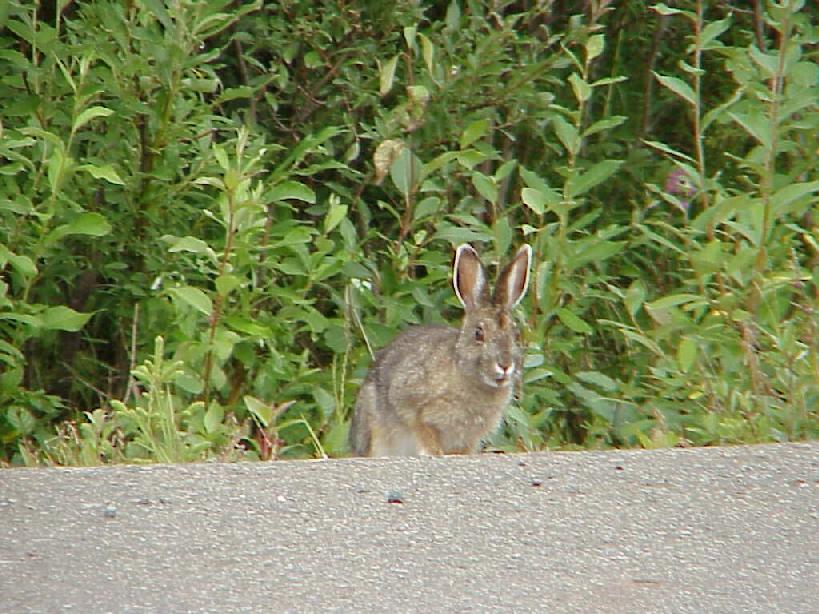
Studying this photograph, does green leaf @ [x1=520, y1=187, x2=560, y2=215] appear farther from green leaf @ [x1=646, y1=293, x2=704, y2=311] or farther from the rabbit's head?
green leaf @ [x1=646, y1=293, x2=704, y2=311]

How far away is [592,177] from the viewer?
7246mm

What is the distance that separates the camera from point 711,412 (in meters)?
6.26

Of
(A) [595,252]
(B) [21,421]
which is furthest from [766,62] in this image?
(B) [21,421]

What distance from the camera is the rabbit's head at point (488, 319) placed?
702cm

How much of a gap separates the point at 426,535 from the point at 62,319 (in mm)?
2759

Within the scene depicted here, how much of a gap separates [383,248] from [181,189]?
1.29m

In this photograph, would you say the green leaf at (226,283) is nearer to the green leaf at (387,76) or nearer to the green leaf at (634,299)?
the green leaf at (387,76)

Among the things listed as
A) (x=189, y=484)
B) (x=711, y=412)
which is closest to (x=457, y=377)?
(x=711, y=412)

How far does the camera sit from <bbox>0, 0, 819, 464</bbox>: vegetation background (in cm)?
656

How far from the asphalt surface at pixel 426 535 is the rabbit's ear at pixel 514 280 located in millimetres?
1923

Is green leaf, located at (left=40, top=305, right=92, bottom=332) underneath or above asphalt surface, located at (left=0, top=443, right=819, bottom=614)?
underneath

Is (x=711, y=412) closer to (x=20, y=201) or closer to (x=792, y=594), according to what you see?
(x=792, y=594)

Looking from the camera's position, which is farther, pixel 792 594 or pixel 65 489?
pixel 65 489

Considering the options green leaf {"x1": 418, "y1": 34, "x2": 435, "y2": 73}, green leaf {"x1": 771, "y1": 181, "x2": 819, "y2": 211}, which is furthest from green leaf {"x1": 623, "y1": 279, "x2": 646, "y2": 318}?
green leaf {"x1": 418, "y1": 34, "x2": 435, "y2": 73}
